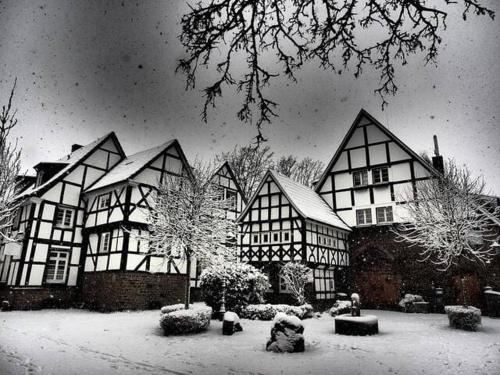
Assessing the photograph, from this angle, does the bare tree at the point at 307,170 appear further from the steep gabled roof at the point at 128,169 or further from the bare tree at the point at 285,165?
the steep gabled roof at the point at 128,169

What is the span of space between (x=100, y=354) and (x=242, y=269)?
7.62 meters

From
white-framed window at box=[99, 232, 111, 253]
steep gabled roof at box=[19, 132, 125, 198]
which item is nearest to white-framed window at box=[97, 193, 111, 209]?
white-framed window at box=[99, 232, 111, 253]

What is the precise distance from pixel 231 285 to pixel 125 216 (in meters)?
7.94

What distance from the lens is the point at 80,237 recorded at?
68.7 ft

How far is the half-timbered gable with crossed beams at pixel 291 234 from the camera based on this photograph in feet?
63.7

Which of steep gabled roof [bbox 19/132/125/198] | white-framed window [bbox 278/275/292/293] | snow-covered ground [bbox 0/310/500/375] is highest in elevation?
steep gabled roof [bbox 19/132/125/198]

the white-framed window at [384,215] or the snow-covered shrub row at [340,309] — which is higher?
the white-framed window at [384,215]

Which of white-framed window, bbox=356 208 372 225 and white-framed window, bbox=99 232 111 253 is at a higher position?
white-framed window, bbox=356 208 372 225

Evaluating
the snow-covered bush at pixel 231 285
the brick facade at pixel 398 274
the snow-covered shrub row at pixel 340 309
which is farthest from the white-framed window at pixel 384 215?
the snow-covered bush at pixel 231 285

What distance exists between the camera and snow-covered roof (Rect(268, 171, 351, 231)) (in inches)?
774

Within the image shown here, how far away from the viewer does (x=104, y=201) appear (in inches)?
803

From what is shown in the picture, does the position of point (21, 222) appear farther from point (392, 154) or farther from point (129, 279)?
point (392, 154)

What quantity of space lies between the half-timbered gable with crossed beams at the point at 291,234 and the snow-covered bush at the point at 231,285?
14.5 ft

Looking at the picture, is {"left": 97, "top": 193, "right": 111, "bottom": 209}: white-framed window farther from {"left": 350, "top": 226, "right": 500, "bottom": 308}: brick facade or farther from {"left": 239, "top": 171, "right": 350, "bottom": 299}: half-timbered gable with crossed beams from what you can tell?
{"left": 350, "top": 226, "right": 500, "bottom": 308}: brick facade
